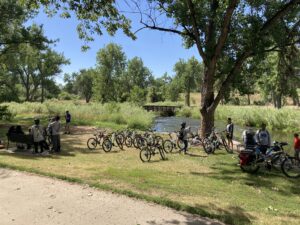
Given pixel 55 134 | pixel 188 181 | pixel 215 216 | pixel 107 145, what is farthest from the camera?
pixel 107 145

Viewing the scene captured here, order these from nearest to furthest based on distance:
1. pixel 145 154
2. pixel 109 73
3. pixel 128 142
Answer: pixel 145 154 < pixel 128 142 < pixel 109 73

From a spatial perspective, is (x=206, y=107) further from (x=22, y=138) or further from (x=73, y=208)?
(x=73, y=208)

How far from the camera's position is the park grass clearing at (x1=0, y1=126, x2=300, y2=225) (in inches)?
300

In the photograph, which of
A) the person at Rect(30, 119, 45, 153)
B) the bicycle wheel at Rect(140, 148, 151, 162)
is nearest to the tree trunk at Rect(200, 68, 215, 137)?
the bicycle wheel at Rect(140, 148, 151, 162)

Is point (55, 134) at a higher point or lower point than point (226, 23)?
lower

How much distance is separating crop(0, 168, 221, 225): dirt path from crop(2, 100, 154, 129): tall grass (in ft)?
74.5

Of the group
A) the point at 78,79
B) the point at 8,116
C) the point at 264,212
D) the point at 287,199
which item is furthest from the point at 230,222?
the point at 78,79

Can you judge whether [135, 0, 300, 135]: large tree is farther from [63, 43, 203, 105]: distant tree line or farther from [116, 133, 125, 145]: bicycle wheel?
[63, 43, 203, 105]: distant tree line

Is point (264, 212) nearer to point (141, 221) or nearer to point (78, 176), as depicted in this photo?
point (141, 221)

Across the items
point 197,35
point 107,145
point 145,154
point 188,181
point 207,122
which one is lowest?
point 188,181

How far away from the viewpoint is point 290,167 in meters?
12.6

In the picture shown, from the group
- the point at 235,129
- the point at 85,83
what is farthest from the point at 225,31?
the point at 85,83

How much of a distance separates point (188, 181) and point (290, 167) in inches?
177

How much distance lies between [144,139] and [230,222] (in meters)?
10.7
